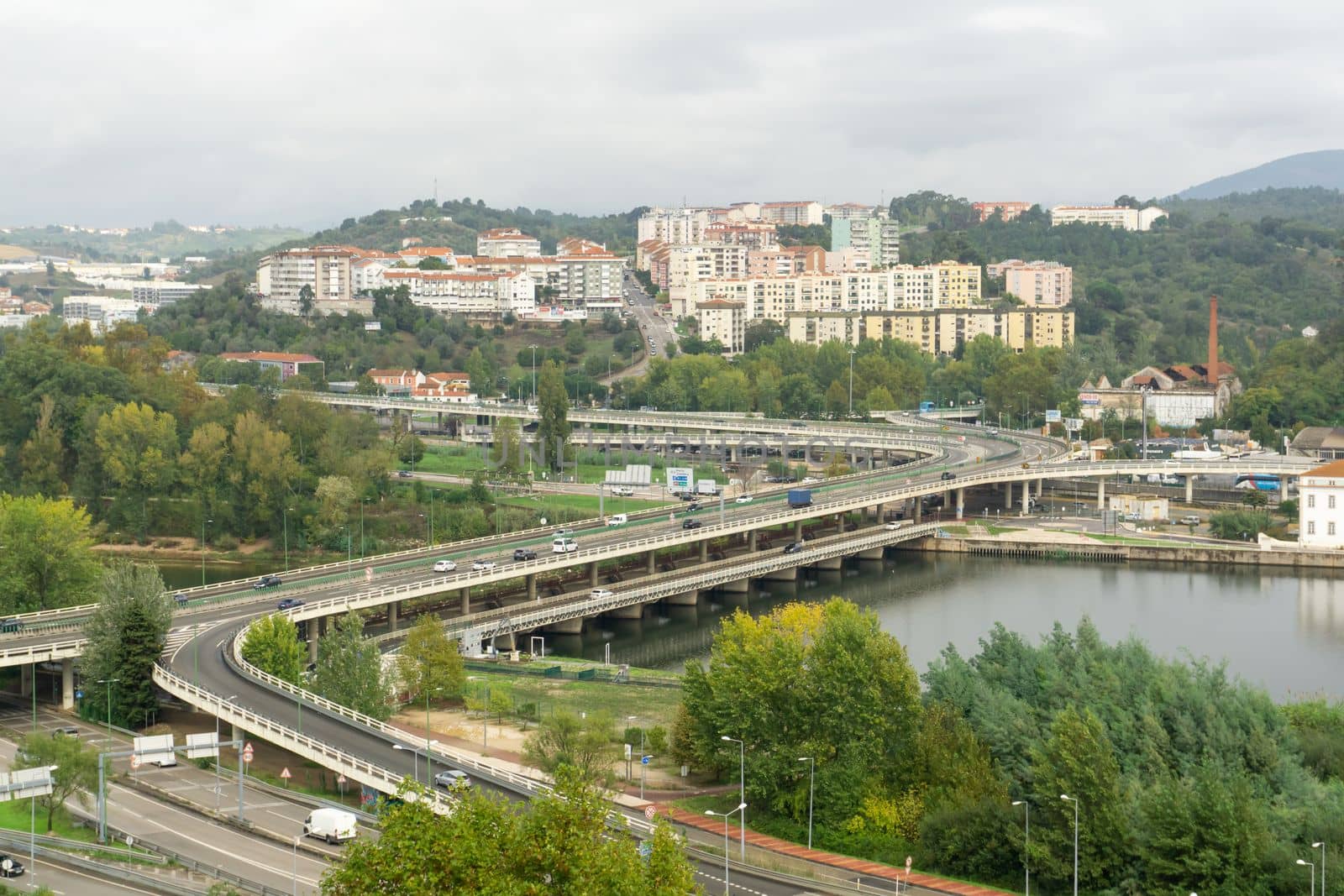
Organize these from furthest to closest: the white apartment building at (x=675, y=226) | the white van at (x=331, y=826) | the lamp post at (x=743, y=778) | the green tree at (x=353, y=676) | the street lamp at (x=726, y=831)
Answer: the white apartment building at (x=675, y=226)
the green tree at (x=353, y=676)
the lamp post at (x=743, y=778)
the white van at (x=331, y=826)
the street lamp at (x=726, y=831)

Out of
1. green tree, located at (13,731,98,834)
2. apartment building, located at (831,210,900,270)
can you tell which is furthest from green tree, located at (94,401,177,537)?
apartment building, located at (831,210,900,270)

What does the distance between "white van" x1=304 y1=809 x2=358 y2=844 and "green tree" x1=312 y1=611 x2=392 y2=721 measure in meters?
5.45

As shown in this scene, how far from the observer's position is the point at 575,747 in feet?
71.9

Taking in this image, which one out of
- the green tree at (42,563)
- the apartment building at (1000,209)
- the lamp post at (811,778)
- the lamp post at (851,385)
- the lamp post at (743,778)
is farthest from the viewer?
the apartment building at (1000,209)

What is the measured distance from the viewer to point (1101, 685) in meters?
22.4

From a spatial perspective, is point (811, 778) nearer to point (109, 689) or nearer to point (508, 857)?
point (508, 857)

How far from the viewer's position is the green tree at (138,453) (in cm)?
5000

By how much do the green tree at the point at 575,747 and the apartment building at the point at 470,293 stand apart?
71249mm

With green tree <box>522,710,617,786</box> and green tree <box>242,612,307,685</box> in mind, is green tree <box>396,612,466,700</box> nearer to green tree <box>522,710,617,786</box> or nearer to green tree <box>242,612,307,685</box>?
green tree <box>242,612,307,685</box>

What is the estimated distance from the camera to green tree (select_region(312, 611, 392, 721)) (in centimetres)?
2562

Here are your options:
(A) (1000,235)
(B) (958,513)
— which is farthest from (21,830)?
(A) (1000,235)

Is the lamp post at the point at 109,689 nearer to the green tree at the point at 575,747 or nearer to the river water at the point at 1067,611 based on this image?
the green tree at the point at 575,747

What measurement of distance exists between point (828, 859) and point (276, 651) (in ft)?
36.8

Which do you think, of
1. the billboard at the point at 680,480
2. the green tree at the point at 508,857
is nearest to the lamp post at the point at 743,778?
the green tree at the point at 508,857
